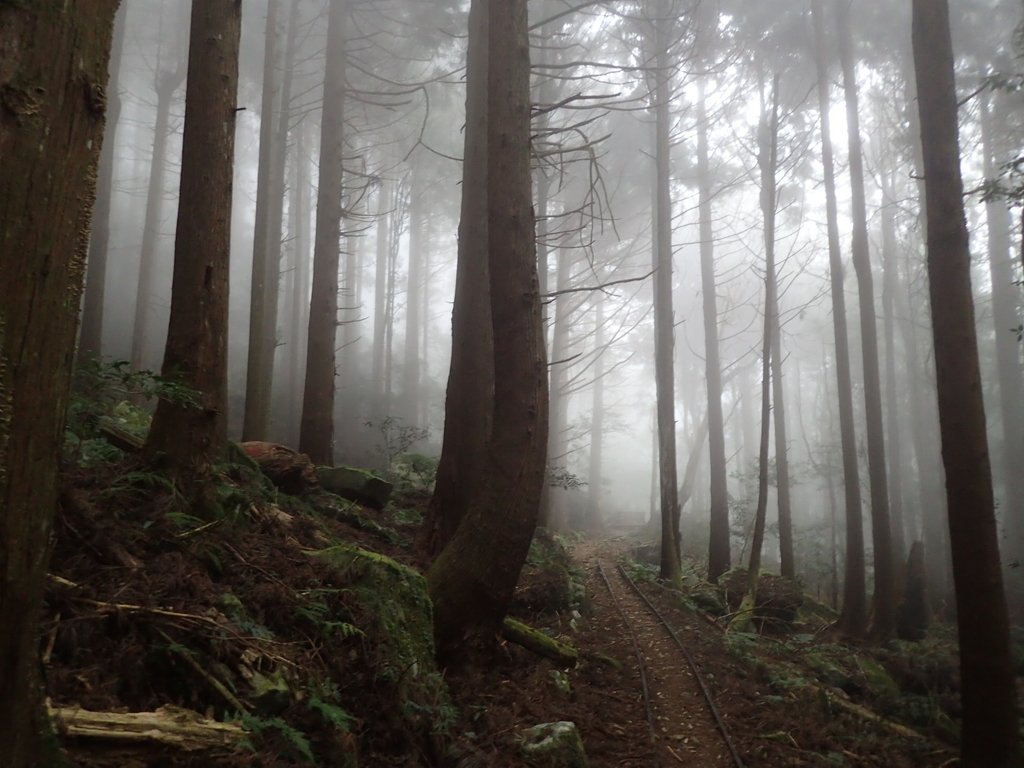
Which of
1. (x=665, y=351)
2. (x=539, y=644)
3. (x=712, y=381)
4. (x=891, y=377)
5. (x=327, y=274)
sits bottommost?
(x=539, y=644)

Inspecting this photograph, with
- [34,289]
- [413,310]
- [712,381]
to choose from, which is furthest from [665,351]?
[413,310]

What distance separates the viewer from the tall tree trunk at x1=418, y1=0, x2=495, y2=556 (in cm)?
770

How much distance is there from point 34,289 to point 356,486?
7.12m

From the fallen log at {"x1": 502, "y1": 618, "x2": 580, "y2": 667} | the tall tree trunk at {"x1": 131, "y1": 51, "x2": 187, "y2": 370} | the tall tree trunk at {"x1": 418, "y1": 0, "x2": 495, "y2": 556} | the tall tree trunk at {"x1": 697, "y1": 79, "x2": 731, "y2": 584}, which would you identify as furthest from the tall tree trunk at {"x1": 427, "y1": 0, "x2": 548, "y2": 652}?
the tall tree trunk at {"x1": 131, "y1": 51, "x2": 187, "y2": 370}

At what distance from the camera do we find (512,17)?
647 cm

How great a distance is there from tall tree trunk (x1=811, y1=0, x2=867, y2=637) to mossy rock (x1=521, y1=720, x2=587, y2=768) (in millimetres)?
9413

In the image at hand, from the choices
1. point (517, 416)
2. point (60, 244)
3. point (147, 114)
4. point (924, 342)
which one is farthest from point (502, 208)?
point (147, 114)

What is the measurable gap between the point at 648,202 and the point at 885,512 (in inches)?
582

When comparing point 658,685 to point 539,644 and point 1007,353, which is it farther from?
point 1007,353

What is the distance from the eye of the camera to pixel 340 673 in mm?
4062

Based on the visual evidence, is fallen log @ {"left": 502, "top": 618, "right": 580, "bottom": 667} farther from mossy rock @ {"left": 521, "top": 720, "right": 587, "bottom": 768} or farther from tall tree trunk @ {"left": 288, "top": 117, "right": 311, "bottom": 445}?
tall tree trunk @ {"left": 288, "top": 117, "right": 311, "bottom": 445}

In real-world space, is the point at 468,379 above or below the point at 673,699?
above

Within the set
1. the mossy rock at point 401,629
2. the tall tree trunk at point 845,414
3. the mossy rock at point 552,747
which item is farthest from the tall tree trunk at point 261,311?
the tall tree trunk at point 845,414

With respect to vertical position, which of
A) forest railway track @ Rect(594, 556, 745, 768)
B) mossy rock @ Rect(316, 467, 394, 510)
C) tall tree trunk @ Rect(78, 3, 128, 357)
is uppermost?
tall tree trunk @ Rect(78, 3, 128, 357)
